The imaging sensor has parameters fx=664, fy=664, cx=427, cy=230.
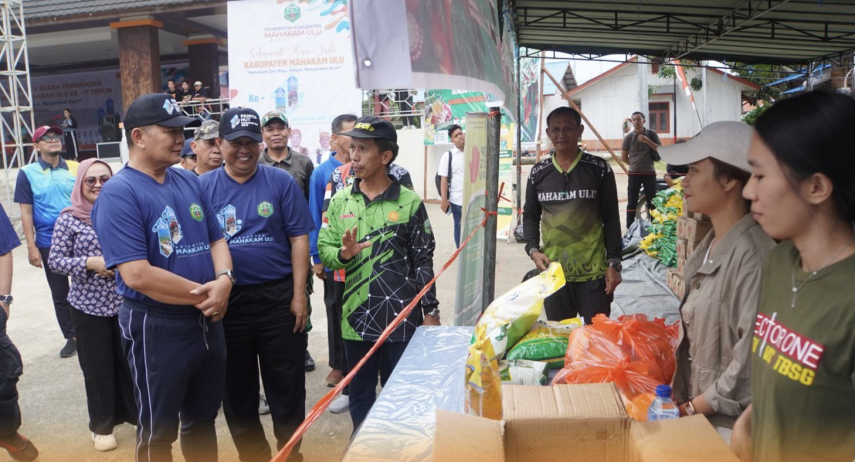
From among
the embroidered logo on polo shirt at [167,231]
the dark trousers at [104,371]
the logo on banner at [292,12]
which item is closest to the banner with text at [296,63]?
the logo on banner at [292,12]

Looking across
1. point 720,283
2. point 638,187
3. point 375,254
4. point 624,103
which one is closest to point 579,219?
point 375,254

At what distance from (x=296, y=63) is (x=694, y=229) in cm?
897

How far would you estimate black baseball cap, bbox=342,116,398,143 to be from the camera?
345 cm

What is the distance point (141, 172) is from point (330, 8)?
975 cm

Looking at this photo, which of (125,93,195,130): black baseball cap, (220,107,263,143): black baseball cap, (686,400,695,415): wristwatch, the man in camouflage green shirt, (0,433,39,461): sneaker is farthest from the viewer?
the man in camouflage green shirt

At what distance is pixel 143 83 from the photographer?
16.0 meters

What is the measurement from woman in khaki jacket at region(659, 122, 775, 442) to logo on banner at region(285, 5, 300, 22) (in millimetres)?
10749

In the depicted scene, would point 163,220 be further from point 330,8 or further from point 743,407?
point 330,8

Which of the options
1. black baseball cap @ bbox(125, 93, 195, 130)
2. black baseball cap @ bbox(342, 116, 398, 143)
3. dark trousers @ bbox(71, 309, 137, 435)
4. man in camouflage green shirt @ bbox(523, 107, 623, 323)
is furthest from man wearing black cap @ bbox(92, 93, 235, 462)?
man in camouflage green shirt @ bbox(523, 107, 623, 323)

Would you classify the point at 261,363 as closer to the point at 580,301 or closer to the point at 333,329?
the point at 333,329

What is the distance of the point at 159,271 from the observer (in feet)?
9.05

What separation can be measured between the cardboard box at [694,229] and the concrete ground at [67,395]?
110 inches

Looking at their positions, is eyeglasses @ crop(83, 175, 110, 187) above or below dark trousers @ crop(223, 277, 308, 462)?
above

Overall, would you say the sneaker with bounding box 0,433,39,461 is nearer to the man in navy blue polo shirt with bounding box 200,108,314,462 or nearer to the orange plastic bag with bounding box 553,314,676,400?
the man in navy blue polo shirt with bounding box 200,108,314,462
